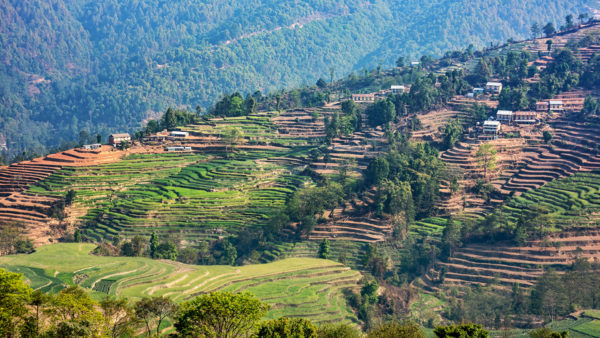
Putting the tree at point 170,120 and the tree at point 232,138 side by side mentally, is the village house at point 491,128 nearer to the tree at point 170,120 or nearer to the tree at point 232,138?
the tree at point 232,138

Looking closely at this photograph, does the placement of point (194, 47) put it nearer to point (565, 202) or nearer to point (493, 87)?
point (493, 87)

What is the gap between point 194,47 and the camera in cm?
15738

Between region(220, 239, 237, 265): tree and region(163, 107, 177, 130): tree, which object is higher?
region(163, 107, 177, 130): tree

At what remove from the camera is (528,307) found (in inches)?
1549

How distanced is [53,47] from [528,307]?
16796cm

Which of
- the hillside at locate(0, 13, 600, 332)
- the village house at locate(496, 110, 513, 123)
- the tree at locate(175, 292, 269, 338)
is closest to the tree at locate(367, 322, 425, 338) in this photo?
the tree at locate(175, 292, 269, 338)

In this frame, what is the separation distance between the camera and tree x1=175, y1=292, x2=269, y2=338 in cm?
2395

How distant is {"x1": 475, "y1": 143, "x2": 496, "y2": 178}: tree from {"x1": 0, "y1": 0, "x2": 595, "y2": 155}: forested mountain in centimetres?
9036

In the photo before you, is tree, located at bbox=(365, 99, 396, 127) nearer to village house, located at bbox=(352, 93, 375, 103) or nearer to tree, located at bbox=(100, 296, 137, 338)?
village house, located at bbox=(352, 93, 375, 103)

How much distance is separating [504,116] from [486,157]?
28.5ft

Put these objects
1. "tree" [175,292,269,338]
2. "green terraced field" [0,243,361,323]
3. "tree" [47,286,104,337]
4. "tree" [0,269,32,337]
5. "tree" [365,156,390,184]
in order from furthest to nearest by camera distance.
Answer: "tree" [365,156,390,184]
"green terraced field" [0,243,361,323]
"tree" [175,292,269,338]
"tree" [0,269,32,337]
"tree" [47,286,104,337]

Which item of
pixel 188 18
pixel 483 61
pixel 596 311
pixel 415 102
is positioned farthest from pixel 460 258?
pixel 188 18

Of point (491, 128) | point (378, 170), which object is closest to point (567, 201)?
point (491, 128)

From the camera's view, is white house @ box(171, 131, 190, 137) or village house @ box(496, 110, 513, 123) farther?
white house @ box(171, 131, 190, 137)
